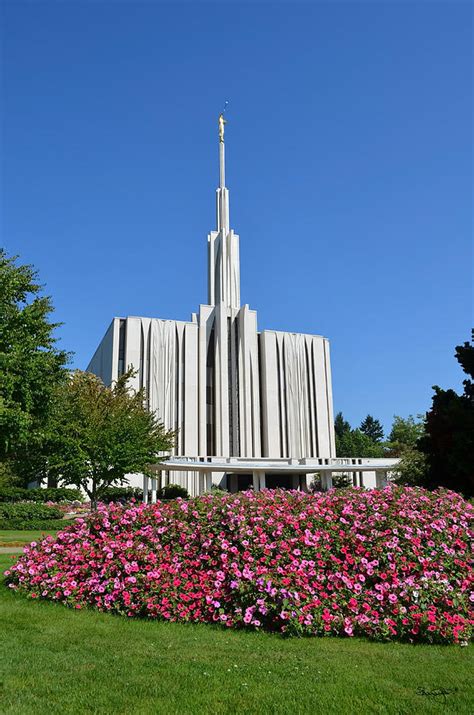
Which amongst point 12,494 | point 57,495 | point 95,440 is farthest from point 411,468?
point 12,494

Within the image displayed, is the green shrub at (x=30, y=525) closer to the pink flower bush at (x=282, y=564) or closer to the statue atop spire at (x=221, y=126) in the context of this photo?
the pink flower bush at (x=282, y=564)

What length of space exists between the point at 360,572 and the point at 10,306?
13.6m

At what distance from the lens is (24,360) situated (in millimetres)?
16547

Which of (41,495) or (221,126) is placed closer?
(41,495)

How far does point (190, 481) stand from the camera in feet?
151

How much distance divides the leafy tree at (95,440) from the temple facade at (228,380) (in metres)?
22.2

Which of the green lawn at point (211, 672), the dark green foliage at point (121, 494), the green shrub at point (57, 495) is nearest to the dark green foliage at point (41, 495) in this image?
the green shrub at point (57, 495)

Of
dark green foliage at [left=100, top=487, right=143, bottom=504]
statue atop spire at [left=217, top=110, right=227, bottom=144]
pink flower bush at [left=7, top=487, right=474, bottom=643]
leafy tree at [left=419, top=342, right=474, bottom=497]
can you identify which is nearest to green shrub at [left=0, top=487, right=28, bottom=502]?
dark green foliage at [left=100, top=487, right=143, bottom=504]

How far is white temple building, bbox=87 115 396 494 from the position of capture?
159ft

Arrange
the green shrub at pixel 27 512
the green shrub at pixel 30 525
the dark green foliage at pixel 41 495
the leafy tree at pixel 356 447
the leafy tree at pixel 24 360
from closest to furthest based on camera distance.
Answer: the leafy tree at pixel 24 360, the green shrub at pixel 30 525, the green shrub at pixel 27 512, the dark green foliage at pixel 41 495, the leafy tree at pixel 356 447

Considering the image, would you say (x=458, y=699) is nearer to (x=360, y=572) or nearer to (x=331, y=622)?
(x=331, y=622)

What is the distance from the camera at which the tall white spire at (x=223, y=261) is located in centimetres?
5506

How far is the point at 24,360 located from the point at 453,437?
12733 mm

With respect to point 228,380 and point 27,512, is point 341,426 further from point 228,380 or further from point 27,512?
point 27,512
